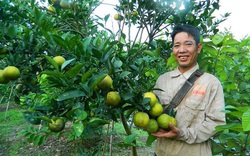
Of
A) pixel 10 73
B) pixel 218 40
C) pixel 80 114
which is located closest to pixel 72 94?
pixel 80 114

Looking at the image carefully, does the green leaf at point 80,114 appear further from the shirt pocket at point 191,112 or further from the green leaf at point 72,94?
the shirt pocket at point 191,112

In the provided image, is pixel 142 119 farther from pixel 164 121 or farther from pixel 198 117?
pixel 198 117

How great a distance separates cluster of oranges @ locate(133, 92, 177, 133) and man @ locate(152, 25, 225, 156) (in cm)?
4

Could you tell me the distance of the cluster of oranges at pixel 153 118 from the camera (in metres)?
1.03

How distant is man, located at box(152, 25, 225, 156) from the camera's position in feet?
3.75

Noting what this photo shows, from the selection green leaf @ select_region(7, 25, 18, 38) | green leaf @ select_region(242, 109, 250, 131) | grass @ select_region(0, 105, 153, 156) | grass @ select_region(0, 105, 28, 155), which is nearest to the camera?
green leaf @ select_region(242, 109, 250, 131)

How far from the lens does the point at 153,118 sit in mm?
1109

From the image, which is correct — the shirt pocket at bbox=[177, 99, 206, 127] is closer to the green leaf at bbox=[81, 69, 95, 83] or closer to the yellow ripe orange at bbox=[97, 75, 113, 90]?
the yellow ripe orange at bbox=[97, 75, 113, 90]

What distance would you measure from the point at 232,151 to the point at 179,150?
0.27 m

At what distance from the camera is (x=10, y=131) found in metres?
4.51

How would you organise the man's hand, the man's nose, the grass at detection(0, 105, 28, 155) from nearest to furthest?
the man's hand < the man's nose < the grass at detection(0, 105, 28, 155)

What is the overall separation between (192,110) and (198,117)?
0.18ft

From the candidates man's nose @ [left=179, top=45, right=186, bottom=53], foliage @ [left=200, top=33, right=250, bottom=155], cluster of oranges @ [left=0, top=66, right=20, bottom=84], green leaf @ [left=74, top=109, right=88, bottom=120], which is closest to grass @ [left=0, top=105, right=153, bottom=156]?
foliage @ [left=200, top=33, right=250, bottom=155]

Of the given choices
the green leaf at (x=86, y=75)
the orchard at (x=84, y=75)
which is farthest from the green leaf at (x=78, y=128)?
the green leaf at (x=86, y=75)
